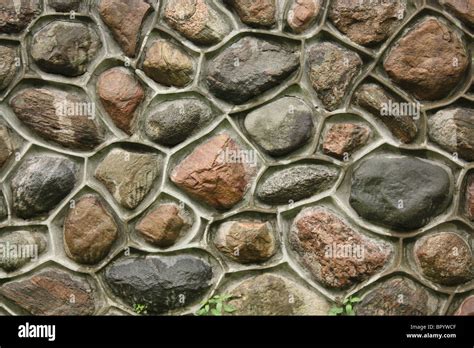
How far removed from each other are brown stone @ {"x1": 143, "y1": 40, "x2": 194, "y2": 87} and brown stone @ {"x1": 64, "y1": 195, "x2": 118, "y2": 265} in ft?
2.31

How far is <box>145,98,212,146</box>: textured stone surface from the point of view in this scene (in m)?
3.00

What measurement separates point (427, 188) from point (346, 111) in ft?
1.76

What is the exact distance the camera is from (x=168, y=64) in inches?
119

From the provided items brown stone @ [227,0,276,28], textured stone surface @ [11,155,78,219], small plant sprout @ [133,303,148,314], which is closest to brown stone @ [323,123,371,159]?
brown stone @ [227,0,276,28]

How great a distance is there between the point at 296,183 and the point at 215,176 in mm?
398

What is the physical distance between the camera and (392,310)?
115 inches

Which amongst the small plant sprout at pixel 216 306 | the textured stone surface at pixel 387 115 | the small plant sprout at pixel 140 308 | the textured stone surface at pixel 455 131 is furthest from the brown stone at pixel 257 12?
the small plant sprout at pixel 140 308

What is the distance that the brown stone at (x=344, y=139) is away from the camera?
296cm

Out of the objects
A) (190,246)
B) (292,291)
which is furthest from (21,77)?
(292,291)

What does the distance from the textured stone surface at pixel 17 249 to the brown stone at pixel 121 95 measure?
723mm

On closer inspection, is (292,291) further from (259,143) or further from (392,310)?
(259,143)

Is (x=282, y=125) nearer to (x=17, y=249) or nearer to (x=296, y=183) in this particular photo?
(x=296, y=183)

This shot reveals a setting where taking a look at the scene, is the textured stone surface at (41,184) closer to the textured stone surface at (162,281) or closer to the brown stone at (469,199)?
the textured stone surface at (162,281)

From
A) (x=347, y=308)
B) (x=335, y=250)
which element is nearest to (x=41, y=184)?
(x=335, y=250)
